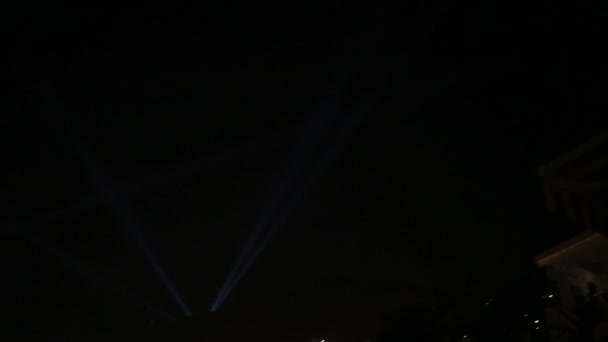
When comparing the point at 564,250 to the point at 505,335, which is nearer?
the point at 505,335

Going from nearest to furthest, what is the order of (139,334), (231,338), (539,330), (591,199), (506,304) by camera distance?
(591,199), (506,304), (539,330), (231,338), (139,334)

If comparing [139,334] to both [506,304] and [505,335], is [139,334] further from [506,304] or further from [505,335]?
[505,335]

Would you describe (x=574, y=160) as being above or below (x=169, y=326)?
above

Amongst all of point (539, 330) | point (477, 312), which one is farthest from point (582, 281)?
point (477, 312)

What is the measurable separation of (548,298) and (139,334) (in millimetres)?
17990

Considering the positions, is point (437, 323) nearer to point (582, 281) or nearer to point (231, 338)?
point (582, 281)

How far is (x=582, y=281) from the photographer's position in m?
18.1

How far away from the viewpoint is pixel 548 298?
1947cm

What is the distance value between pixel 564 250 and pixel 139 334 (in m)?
19.1

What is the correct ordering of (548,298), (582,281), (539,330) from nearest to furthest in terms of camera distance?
(539,330), (582,281), (548,298)

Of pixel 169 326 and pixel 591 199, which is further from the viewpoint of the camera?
pixel 169 326

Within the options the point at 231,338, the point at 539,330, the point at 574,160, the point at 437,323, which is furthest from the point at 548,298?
the point at 574,160

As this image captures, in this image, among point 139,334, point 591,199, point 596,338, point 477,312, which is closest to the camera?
point 591,199

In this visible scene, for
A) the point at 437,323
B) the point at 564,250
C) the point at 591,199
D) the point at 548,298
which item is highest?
the point at 591,199
